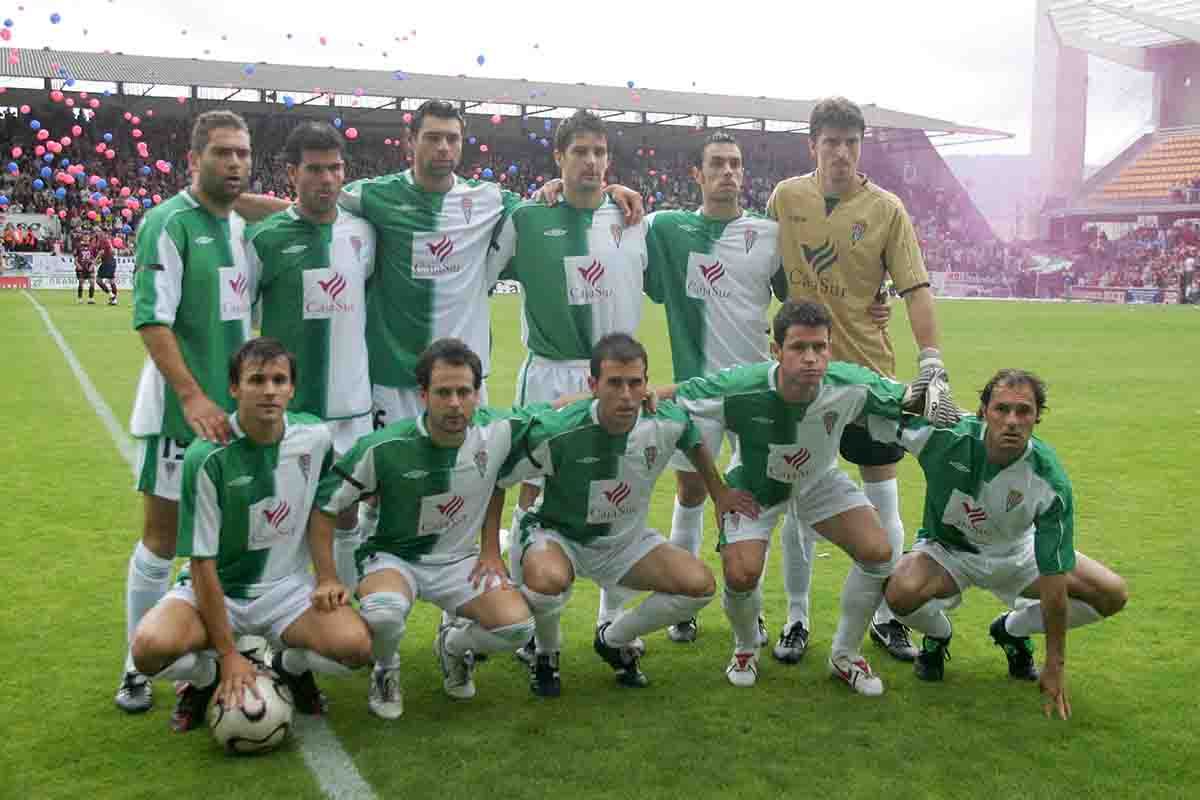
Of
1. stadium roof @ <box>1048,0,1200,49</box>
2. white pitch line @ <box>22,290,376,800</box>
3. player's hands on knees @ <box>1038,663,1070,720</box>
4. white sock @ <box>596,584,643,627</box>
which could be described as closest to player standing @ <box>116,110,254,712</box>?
white pitch line @ <box>22,290,376,800</box>

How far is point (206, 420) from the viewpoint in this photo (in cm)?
347

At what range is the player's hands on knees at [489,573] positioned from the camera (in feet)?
12.5

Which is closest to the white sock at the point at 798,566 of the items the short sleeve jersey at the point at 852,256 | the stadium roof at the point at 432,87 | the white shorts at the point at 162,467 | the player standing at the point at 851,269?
the player standing at the point at 851,269

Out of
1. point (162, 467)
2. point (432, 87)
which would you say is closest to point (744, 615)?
point (162, 467)

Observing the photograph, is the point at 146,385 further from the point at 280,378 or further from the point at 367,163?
the point at 367,163

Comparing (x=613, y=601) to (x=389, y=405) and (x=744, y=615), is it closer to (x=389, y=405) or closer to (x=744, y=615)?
(x=744, y=615)

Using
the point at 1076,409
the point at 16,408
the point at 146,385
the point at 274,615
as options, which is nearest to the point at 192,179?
the point at 146,385

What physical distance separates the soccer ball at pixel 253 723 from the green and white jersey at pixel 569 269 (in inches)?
73.3

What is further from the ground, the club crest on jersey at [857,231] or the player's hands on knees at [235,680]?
the club crest on jersey at [857,231]

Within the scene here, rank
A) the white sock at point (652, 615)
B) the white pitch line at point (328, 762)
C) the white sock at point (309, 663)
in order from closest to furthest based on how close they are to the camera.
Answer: the white pitch line at point (328, 762) → the white sock at point (309, 663) → the white sock at point (652, 615)

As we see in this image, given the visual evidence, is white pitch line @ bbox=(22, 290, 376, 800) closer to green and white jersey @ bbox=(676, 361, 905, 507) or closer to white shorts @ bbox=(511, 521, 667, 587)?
white shorts @ bbox=(511, 521, 667, 587)

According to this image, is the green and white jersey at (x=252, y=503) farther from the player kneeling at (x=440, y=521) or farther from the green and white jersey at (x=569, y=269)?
the green and white jersey at (x=569, y=269)

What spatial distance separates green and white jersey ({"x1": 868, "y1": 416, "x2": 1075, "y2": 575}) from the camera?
370cm

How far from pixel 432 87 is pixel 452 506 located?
32.6 m
